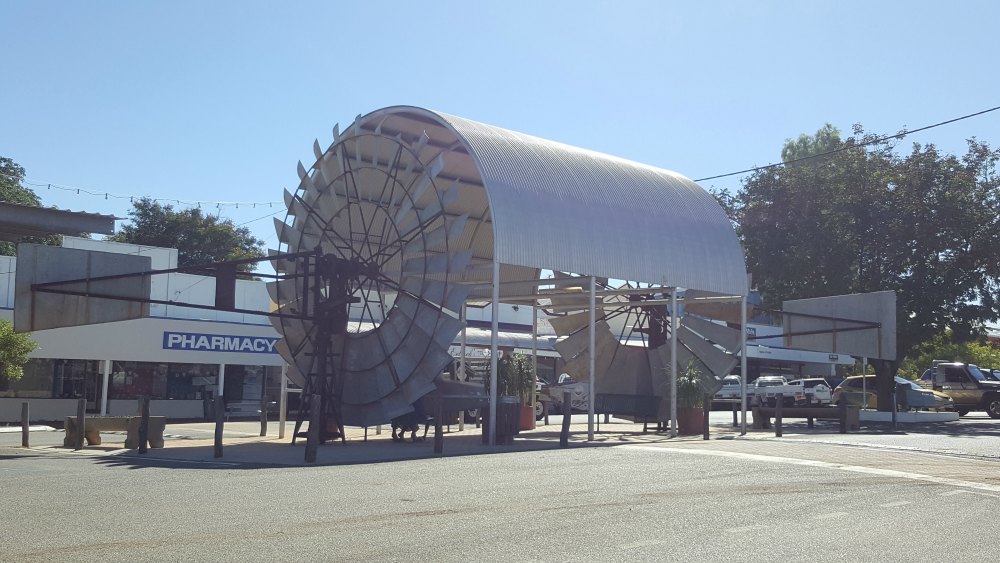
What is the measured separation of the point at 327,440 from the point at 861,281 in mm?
24105

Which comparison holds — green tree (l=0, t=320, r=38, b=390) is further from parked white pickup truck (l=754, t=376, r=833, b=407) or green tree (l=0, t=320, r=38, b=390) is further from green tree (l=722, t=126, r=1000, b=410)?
green tree (l=722, t=126, r=1000, b=410)

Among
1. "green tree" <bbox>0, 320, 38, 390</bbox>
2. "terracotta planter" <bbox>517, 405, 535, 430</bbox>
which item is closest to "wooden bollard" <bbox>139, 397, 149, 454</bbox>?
"green tree" <bbox>0, 320, 38, 390</bbox>

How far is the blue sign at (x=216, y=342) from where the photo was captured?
38.5 metres

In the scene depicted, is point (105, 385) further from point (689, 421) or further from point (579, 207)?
point (689, 421)

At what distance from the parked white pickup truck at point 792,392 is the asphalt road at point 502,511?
2071 centimetres

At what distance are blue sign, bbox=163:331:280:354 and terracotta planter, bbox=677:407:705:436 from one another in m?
19.5

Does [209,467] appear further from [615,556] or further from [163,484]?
[615,556]

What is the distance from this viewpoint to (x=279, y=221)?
29.9 m

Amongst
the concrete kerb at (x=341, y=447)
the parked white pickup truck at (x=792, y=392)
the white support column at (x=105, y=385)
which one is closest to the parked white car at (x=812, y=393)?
the parked white pickup truck at (x=792, y=392)

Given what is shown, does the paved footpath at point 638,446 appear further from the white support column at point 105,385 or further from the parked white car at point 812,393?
the parked white car at point 812,393

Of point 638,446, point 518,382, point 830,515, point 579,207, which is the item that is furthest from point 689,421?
point 830,515

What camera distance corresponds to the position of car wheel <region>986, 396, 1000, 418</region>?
45.0 meters

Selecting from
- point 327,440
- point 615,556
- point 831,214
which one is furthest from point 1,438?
point 831,214

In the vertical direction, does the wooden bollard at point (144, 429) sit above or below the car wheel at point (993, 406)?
below
